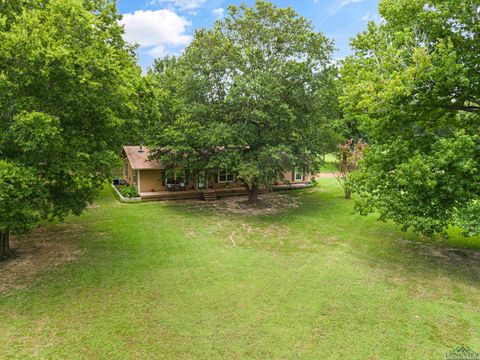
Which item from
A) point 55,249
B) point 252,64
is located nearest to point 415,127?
point 252,64

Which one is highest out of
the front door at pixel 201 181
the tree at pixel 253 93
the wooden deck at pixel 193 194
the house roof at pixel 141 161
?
the tree at pixel 253 93

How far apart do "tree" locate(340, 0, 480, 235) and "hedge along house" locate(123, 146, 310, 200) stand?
11.9 m

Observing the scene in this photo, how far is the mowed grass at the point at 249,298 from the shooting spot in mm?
7719

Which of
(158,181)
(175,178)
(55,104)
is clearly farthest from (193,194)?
(55,104)

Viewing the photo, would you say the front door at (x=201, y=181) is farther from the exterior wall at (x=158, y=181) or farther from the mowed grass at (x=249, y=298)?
the mowed grass at (x=249, y=298)

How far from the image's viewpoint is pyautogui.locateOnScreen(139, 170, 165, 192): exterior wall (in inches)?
994

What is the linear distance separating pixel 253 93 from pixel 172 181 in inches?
432

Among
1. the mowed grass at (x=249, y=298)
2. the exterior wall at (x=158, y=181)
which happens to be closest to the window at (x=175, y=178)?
the exterior wall at (x=158, y=181)

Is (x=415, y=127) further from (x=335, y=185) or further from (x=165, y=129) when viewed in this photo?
(x=335, y=185)

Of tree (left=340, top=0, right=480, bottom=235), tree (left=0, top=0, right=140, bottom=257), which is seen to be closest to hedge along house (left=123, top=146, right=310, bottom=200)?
tree (left=0, top=0, right=140, bottom=257)

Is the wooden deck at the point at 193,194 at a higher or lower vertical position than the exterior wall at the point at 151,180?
lower

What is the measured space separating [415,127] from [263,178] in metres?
10.0

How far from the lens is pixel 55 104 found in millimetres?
10711

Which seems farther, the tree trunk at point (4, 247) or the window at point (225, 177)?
the window at point (225, 177)
